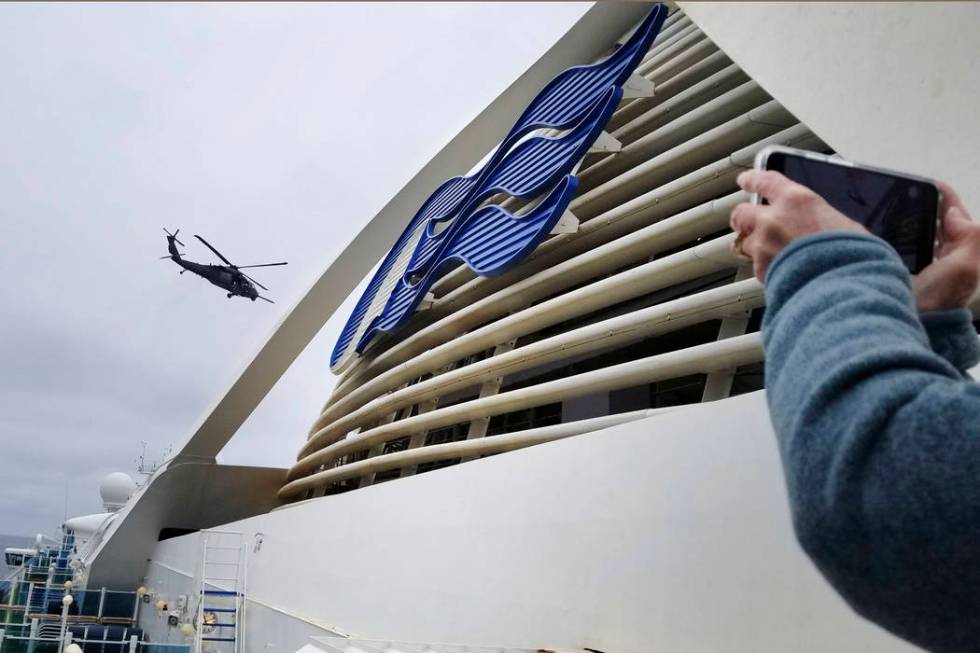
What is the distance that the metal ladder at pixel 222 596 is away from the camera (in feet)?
21.3

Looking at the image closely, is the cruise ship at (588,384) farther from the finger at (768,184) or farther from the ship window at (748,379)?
the finger at (768,184)

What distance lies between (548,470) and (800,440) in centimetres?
363

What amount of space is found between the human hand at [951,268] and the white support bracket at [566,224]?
209 inches

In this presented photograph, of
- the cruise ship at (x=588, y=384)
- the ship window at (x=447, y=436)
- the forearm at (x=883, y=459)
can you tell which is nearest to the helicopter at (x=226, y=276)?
the cruise ship at (x=588, y=384)

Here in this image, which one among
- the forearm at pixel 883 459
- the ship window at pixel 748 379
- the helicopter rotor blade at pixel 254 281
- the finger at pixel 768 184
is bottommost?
the forearm at pixel 883 459

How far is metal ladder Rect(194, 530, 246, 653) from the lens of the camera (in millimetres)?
6504

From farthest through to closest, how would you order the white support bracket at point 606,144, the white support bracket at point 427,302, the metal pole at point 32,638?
1. the white support bracket at point 427,302
2. the white support bracket at point 606,144
3. the metal pole at point 32,638

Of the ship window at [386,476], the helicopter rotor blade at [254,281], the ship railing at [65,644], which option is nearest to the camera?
the ship railing at [65,644]

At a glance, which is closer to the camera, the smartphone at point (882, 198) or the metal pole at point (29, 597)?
the smartphone at point (882, 198)

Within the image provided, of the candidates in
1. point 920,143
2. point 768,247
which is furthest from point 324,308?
point 768,247

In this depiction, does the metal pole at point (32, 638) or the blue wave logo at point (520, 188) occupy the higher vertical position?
the blue wave logo at point (520, 188)

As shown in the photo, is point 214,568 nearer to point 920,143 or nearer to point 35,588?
point 35,588

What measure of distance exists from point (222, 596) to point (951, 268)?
8025 millimetres

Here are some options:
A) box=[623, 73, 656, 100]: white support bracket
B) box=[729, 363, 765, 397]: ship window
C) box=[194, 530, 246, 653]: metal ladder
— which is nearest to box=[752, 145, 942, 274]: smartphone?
box=[729, 363, 765, 397]: ship window
